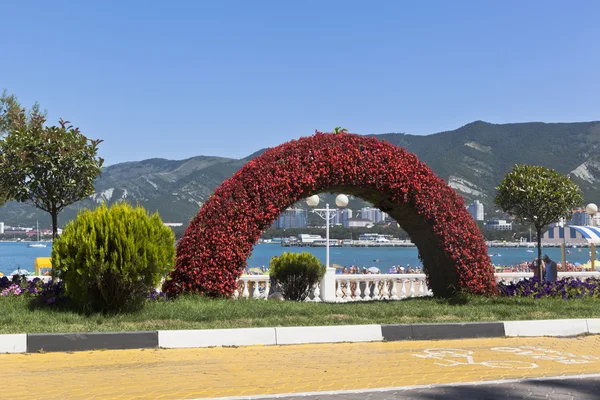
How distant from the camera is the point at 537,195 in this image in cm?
1919

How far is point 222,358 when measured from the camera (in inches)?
330

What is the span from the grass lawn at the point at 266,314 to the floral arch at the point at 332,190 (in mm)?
582

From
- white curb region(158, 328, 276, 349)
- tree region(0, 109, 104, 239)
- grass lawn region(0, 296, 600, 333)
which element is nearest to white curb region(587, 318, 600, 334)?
grass lawn region(0, 296, 600, 333)

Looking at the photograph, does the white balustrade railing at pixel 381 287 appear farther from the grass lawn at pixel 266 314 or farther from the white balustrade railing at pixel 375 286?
the grass lawn at pixel 266 314

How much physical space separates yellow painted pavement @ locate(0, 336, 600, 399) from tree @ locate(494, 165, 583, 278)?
9.76 metres

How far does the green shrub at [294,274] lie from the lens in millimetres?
16156

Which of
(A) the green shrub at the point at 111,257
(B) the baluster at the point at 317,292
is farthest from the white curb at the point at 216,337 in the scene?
(B) the baluster at the point at 317,292

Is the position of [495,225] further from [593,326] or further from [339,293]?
[593,326]

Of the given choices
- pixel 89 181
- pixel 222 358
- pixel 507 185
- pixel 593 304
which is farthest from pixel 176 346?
pixel 507 185

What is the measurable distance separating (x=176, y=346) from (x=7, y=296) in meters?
4.76

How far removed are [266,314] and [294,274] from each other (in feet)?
17.0

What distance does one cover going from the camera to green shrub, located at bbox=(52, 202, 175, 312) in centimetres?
1022

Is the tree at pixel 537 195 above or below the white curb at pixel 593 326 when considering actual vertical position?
above

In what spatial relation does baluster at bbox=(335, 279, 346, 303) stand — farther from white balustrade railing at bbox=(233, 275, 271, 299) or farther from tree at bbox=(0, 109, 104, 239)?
tree at bbox=(0, 109, 104, 239)
